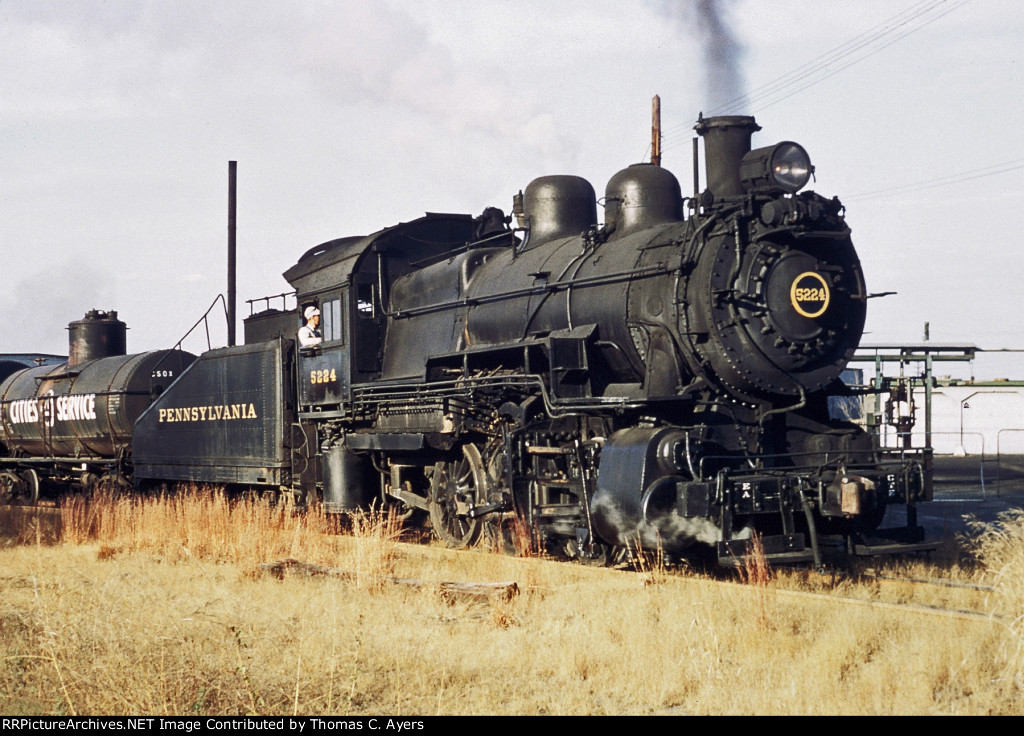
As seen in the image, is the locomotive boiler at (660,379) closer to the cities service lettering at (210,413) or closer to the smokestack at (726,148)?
the smokestack at (726,148)

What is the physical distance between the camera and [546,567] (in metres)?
9.46

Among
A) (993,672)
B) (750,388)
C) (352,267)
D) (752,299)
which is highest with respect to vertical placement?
(352,267)

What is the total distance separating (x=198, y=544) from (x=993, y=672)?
7962 millimetres

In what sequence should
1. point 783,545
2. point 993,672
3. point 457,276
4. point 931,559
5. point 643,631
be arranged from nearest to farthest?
point 993,672 → point 643,631 → point 783,545 → point 931,559 → point 457,276

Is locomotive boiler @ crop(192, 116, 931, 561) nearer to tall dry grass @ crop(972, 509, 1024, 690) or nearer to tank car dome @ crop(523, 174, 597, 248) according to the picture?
tank car dome @ crop(523, 174, 597, 248)

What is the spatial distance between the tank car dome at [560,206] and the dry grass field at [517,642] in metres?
3.78

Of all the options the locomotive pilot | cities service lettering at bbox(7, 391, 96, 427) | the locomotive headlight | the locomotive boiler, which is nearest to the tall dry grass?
the locomotive boiler

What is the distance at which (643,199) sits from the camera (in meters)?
10.7

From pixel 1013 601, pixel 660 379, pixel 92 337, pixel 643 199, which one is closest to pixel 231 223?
pixel 92 337

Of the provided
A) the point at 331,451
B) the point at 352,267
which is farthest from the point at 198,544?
the point at 352,267

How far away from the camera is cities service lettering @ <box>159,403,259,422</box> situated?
1434 centimetres

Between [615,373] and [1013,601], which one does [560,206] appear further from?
[1013,601]

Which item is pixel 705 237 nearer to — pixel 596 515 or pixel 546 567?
pixel 596 515

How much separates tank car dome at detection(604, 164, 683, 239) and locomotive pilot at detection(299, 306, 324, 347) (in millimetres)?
4355
